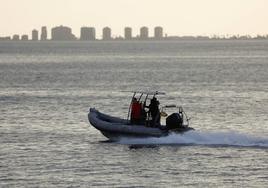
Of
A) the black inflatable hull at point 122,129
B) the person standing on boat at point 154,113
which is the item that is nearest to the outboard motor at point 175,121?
the black inflatable hull at point 122,129

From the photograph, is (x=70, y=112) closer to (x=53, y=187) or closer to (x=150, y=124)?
(x=150, y=124)

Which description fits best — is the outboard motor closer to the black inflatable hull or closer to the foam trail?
the black inflatable hull

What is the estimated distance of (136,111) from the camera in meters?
41.8

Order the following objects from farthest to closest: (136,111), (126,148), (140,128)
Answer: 1. (136,111)
2. (140,128)
3. (126,148)

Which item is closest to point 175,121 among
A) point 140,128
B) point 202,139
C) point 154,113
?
point 154,113

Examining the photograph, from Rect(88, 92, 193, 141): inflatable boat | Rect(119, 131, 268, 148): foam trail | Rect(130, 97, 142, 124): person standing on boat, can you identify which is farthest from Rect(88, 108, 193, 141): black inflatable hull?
Rect(130, 97, 142, 124): person standing on boat

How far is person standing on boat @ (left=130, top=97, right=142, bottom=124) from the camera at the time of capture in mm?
41747

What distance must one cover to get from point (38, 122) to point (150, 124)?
1051cm

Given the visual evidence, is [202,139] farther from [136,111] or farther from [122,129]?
[122,129]

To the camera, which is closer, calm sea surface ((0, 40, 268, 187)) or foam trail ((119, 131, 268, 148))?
calm sea surface ((0, 40, 268, 187))

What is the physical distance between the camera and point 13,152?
39.8 metres

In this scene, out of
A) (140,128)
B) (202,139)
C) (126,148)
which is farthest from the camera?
(140,128)

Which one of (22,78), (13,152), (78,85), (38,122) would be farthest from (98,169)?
(22,78)

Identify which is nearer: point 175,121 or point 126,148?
point 175,121
